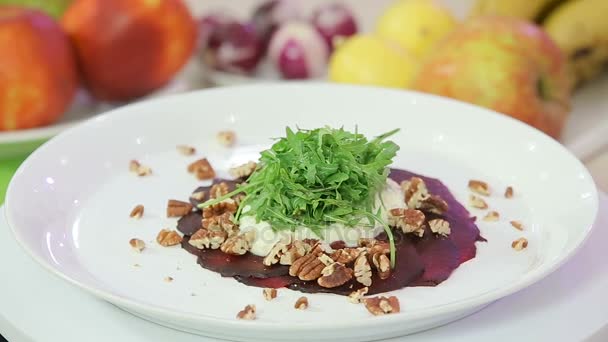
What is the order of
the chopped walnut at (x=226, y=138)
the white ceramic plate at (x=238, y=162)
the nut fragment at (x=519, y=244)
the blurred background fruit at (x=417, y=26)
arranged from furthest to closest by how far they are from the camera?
1. the blurred background fruit at (x=417, y=26)
2. the chopped walnut at (x=226, y=138)
3. the nut fragment at (x=519, y=244)
4. the white ceramic plate at (x=238, y=162)

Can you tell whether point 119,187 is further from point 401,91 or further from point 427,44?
point 427,44

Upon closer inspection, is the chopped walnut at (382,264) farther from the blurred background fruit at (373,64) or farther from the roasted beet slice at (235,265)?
the blurred background fruit at (373,64)

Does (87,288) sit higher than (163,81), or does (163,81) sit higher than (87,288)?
(87,288)

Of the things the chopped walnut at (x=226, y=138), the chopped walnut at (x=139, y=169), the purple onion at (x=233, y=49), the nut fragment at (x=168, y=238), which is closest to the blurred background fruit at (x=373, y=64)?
the purple onion at (x=233, y=49)

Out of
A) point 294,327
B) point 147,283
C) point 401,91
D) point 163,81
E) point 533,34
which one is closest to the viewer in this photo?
point 294,327

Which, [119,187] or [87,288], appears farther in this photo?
[119,187]

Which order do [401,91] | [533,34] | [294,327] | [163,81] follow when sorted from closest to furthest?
[294,327] < [401,91] < [533,34] < [163,81]

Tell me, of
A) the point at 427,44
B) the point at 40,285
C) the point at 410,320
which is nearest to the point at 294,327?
the point at 410,320
